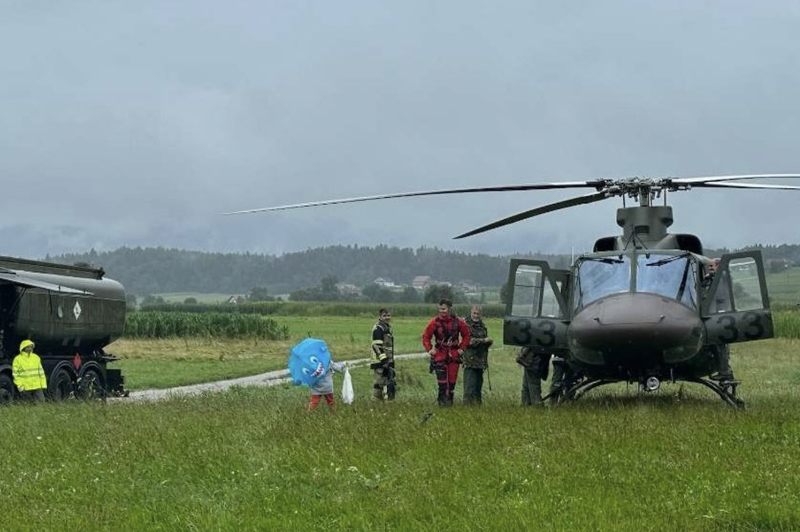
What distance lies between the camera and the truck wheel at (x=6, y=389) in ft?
61.6

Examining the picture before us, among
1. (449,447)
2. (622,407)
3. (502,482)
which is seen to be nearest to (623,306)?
(622,407)

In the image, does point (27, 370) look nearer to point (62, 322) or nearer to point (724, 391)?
point (62, 322)

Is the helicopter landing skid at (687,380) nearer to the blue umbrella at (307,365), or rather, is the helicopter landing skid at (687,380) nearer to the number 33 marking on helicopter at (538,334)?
the number 33 marking on helicopter at (538,334)

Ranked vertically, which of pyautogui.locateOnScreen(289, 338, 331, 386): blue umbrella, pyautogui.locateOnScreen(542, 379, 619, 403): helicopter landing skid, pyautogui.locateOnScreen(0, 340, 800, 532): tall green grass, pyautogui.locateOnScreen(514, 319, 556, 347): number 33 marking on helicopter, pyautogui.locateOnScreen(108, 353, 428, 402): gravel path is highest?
pyautogui.locateOnScreen(514, 319, 556, 347): number 33 marking on helicopter

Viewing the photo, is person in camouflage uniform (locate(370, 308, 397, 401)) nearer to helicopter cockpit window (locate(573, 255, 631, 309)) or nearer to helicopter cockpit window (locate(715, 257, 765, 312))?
helicopter cockpit window (locate(573, 255, 631, 309))

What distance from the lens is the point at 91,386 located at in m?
22.9

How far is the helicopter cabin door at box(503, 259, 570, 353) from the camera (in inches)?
537

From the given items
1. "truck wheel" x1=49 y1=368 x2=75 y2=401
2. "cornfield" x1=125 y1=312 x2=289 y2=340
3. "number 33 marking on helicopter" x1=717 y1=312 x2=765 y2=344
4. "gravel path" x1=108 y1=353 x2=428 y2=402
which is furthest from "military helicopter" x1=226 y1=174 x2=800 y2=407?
"cornfield" x1=125 y1=312 x2=289 y2=340

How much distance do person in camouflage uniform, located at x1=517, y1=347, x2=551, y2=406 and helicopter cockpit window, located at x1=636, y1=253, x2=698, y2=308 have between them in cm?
211

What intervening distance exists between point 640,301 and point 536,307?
75.7 inches

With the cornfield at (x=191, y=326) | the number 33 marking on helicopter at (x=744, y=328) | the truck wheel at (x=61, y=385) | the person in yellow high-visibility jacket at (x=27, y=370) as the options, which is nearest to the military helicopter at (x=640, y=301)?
the number 33 marking on helicopter at (x=744, y=328)

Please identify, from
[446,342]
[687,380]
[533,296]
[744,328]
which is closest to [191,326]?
[446,342]

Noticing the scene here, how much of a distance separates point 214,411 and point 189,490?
5500 millimetres

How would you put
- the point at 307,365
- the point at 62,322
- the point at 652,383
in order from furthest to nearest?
the point at 62,322, the point at 307,365, the point at 652,383
